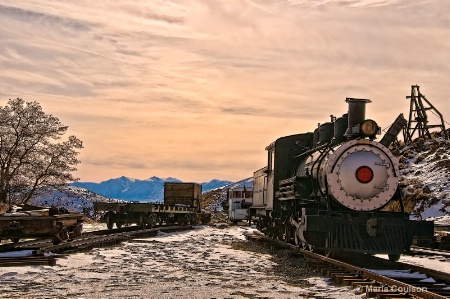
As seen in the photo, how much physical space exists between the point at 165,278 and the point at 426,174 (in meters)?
29.3

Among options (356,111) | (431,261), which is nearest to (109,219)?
(356,111)

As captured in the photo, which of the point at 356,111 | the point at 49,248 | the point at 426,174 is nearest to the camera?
the point at 49,248

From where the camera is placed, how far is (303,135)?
734 inches

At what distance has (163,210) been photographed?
29109mm

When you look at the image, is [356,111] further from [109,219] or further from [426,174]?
[426,174]

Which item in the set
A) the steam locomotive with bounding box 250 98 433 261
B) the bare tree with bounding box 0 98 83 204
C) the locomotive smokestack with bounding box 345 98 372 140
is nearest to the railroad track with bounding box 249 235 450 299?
the steam locomotive with bounding box 250 98 433 261

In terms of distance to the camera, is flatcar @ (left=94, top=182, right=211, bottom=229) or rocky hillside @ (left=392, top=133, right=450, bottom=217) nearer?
flatcar @ (left=94, top=182, right=211, bottom=229)

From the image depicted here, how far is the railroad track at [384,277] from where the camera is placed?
324 inches

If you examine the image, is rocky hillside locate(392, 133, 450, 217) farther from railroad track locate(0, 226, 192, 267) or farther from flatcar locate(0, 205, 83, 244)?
flatcar locate(0, 205, 83, 244)

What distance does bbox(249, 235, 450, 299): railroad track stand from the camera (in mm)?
8219

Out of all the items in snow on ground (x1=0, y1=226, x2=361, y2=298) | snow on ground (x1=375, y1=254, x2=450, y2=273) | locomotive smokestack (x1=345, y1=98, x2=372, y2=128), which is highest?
locomotive smokestack (x1=345, y1=98, x2=372, y2=128)

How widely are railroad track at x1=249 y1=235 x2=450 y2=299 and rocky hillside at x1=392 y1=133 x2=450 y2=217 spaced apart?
11.3 metres

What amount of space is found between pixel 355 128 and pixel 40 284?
825cm

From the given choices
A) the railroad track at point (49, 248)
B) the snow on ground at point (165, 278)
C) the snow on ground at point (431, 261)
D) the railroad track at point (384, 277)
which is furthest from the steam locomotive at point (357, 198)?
the railroad track at point (49, 248)
